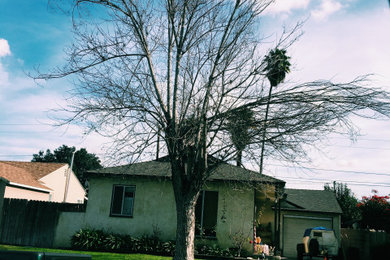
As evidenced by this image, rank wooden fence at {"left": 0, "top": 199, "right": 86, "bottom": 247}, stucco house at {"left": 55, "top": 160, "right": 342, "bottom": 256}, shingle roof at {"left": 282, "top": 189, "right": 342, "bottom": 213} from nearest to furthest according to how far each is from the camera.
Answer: stucco house at {"left": 55, "top": 160, "right": 342, "bottom": 256} → wooden fence at {"left": 0, "top": 199, "right": 86, "bottom": 247} → shingle roof at {"left": 282, "top": 189, "right": 342, "bottom": 213}

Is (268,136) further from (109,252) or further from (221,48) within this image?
(109,252)

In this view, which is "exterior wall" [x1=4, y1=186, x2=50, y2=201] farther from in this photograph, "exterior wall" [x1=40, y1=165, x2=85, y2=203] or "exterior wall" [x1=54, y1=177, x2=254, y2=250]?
"exterior wall" [x1=54, y1=177, x2=254, y2=250]

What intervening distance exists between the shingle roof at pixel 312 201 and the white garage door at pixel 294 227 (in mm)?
697

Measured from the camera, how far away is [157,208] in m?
15.8

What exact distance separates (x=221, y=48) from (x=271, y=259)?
8723 mm

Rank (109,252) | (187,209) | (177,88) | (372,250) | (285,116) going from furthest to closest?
(109,252) < (372,250) < (177,88) < (187,209) < (285,116)

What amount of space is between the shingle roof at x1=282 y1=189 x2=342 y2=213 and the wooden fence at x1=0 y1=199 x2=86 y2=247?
1290cm

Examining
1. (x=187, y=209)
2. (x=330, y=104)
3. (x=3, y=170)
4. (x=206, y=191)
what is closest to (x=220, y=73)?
(x=330, y=104)

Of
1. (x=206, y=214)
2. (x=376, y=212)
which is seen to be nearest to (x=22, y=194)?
(x=206, y=214)

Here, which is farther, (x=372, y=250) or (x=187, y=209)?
(x=372, y=250)

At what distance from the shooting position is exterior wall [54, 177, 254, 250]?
49.5 ft

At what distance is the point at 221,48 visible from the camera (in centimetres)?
928

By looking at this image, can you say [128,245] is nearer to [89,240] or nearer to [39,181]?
[89,240]

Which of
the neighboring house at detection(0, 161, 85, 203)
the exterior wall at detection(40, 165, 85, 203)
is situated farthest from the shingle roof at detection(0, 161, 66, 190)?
the exterior wall at detection(40, 165, 85, 203)
